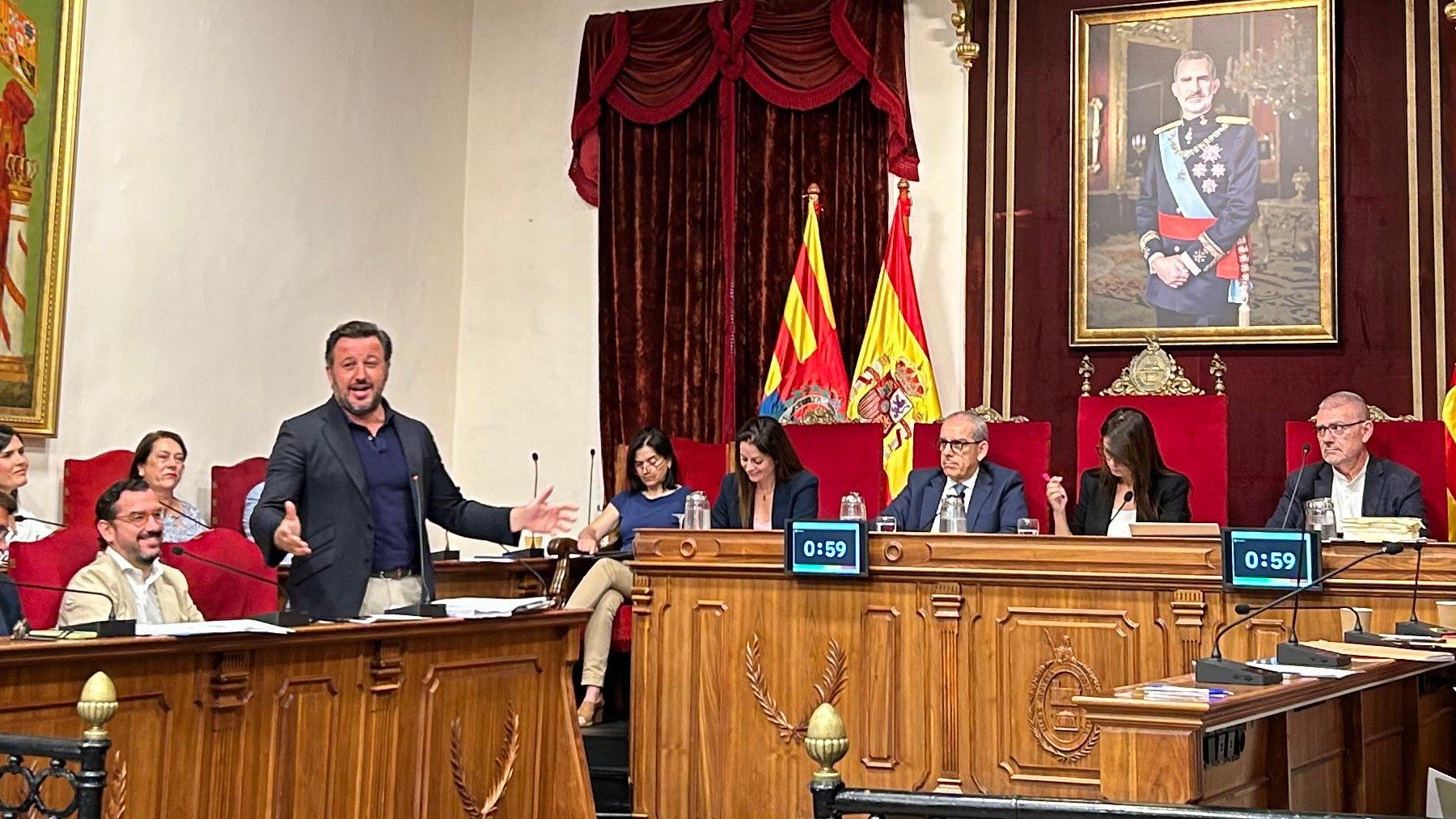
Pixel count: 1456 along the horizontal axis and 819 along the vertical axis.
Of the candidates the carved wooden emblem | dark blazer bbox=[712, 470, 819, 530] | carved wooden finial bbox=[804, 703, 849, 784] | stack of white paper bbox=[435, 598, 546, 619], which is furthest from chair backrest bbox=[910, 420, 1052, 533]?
carved wooden finial bbox=[804, 703, 849, 784]

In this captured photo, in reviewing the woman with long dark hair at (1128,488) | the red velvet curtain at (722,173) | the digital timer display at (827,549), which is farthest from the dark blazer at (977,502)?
the red velvet curtain at (722,173)

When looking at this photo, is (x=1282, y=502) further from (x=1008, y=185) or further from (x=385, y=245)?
(x=385, y=245)

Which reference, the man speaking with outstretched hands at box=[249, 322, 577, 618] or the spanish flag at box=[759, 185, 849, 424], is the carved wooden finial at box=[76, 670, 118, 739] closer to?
the man speaking with outstretched hands at box=[249, 322, 577, 618]

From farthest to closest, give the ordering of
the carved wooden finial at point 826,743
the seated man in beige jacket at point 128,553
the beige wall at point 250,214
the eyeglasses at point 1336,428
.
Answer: the beige wall at point 250,214 → the eyeglasses at point 1336,428 → the seated man in beige jacket at point 128,553 → the carved wooden finial at point 826,743

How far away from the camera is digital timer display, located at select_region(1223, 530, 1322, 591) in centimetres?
447

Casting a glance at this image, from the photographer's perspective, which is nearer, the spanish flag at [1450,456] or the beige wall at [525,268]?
the spanish flag at [1450,456]

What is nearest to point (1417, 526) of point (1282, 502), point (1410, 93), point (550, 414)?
point (1282, 502)

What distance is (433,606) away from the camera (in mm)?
4027

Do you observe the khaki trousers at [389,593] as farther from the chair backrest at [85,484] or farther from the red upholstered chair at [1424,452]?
the red upholstered chair at [1424,452]

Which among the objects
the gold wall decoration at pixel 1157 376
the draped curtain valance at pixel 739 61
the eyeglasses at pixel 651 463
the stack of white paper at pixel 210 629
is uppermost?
the draped curtain valance at pixel 739 61

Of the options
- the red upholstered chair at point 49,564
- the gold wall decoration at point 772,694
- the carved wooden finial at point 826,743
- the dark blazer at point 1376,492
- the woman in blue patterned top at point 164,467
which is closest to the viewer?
the carved wooden finial at point 826,743

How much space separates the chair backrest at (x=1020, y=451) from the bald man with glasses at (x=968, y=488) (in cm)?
75

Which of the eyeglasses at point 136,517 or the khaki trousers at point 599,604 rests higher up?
the eyeglasses at point 136,517

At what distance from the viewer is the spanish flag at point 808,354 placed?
293 inches
